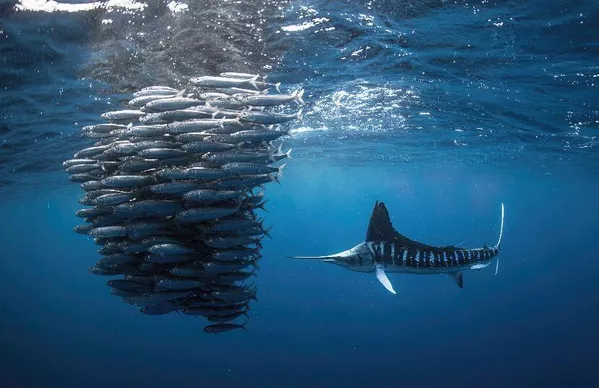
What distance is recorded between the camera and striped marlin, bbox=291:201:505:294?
636 centimetres

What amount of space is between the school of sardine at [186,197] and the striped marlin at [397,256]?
5.57 feet

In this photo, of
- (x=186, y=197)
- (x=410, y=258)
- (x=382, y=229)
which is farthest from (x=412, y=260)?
(x=186, y=197)

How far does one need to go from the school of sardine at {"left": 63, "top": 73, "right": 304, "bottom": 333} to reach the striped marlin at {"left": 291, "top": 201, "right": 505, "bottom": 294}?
1.70 m

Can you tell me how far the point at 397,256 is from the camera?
642cm

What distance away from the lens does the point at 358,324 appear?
33.0 metres

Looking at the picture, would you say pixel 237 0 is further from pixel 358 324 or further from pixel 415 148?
pixel 358 324

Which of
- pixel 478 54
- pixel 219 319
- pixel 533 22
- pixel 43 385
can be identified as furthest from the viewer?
pixel 43 385

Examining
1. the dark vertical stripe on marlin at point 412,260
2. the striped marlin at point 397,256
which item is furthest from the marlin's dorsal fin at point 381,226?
the dark vertical stripe on marlin at point 412,260

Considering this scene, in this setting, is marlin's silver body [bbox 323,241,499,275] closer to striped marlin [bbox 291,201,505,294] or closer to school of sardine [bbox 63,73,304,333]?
striped marlin [bbox 291,201,505,294]

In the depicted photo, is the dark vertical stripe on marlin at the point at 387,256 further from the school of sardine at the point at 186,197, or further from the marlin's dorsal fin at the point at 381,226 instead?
the school of sardine at the point at 186,197

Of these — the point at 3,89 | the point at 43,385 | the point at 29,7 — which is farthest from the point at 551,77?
the point at 43,385

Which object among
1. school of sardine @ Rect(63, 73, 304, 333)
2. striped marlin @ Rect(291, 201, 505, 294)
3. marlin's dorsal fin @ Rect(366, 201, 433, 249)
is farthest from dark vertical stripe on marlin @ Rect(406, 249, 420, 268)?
school of sardine @ Rect(63, 73, 304, 333)

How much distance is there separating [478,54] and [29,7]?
36.5ft

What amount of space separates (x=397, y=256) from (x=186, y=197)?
350cm
